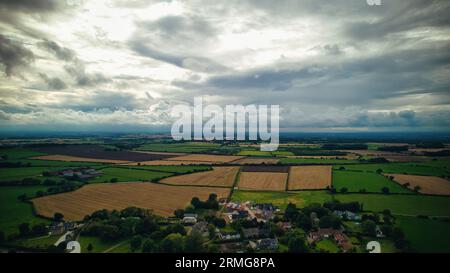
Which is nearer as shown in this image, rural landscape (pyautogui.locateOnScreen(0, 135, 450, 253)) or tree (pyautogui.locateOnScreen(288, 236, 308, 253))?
tree (pyautogui.locateOnScreen(288, 236, 308, 253))

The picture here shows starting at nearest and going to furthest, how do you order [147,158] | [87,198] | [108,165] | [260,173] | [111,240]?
[111,240] → [87,198] → [260,173] → [108,165] → [147,158]

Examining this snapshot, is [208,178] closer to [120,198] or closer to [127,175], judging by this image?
[127,175]

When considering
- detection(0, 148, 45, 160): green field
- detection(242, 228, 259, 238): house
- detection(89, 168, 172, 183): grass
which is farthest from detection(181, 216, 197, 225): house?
detection(0, 148, 45, 160): green field

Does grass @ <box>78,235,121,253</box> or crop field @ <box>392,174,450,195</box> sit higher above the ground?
crop field @ <box>392,174,450,195</box>

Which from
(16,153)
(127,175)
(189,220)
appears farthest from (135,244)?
(16,153)

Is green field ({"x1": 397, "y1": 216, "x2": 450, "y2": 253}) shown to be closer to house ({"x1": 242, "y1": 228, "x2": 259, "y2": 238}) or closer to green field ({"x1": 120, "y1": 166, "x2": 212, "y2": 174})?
house ({"x1": 242, "y1": 228, "x2": 259, "y2": 238})
